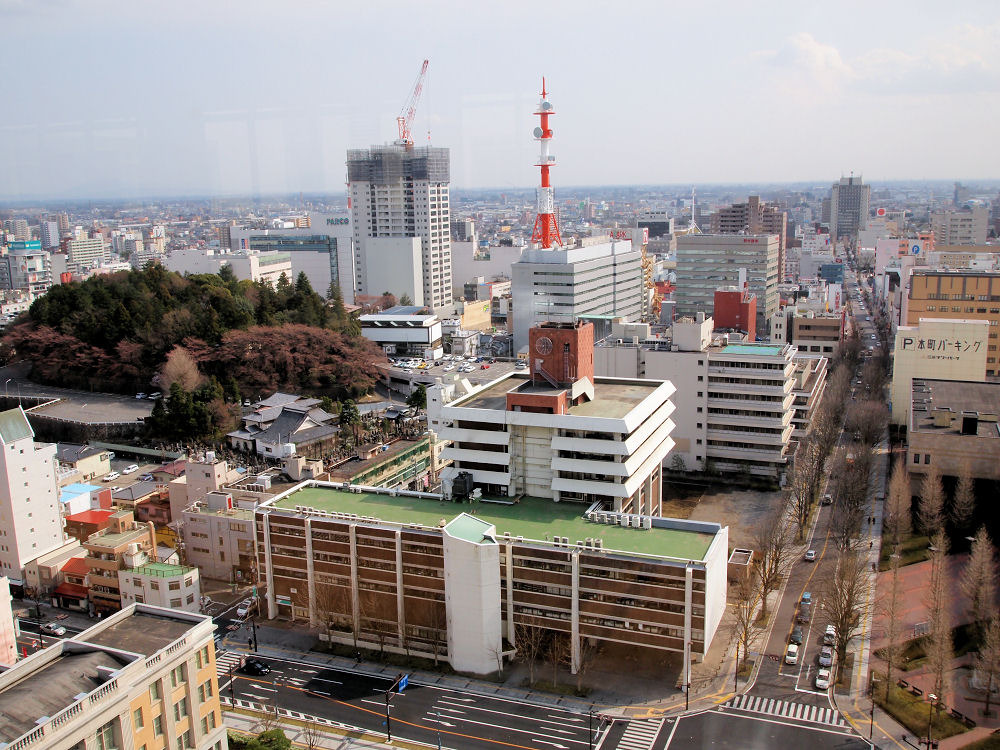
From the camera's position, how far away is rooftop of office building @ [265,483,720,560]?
11570 mm

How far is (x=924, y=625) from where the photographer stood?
1246cm

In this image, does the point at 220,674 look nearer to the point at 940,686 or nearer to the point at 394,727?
the point at 394,727

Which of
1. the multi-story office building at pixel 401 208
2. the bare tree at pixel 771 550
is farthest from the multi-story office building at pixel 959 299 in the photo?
the multi-story office building at pixel 401 208

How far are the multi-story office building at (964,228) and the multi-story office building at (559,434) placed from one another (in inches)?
1828

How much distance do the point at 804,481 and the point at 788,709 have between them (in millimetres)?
7601

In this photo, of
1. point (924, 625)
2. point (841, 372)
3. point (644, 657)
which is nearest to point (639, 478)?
point (644, 657)

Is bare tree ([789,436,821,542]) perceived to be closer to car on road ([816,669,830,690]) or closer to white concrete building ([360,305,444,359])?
car on road ([816,669,830,690])

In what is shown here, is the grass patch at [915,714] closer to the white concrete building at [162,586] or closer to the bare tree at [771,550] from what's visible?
the bare tree at [771,550]

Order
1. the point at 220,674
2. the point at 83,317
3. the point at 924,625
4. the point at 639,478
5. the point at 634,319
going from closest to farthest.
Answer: the point at 220,674, the point at 924,625, the point at 639,478, the point at 83,317, the point at 634,319

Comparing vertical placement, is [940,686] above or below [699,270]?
below

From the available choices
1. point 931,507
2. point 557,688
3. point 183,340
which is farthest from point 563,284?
point 557,688

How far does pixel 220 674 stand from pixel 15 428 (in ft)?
20.9

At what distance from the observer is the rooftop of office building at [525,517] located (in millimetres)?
11570

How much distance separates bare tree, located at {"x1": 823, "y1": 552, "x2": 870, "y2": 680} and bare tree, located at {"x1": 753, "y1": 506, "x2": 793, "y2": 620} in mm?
884
